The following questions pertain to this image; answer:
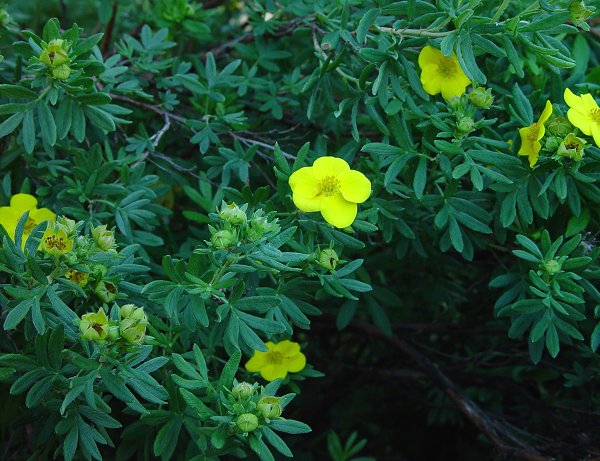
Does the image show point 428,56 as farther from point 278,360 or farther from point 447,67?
point 278,360

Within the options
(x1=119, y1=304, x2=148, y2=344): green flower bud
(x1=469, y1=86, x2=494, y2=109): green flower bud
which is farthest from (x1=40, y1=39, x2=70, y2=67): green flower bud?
(x1=469, y1=86, x2=494, y2=109): green flower bud

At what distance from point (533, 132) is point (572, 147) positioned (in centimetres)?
10

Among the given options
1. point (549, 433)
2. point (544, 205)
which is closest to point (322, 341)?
point (549, 433)

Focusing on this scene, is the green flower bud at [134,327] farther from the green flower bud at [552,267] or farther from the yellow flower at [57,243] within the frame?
the green flower bud at [552,267]

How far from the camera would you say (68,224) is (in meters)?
1.46

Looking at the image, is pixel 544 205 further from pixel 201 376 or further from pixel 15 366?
pixel 15 366

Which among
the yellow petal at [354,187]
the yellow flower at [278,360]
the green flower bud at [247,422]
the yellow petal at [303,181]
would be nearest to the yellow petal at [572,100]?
the yellow petal at [354,187]

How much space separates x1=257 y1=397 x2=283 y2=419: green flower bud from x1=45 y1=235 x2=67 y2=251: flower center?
45cm

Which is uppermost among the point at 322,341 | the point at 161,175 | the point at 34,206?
the point at 34,206

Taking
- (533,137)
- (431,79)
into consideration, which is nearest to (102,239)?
(431,79)

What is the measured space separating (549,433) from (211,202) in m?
Result: 1.14

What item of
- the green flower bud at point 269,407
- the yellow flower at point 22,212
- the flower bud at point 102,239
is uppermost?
the flower bud at point 102,239

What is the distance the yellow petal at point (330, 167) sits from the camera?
1.63 meters

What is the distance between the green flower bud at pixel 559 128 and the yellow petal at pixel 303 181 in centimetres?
49
